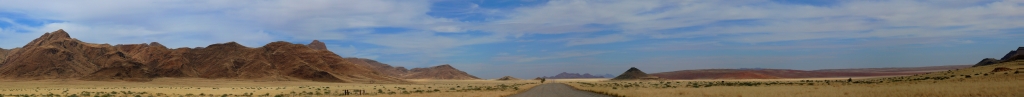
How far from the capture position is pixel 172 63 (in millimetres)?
129750

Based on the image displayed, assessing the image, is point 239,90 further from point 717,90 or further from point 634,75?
point 634,75

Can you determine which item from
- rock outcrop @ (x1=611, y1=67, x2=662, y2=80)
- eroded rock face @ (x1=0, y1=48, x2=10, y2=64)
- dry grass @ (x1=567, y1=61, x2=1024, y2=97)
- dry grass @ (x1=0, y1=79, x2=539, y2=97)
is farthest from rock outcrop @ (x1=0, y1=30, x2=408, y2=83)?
dry grass @ (x1=567, y1=61, x2=1024, y2=97)

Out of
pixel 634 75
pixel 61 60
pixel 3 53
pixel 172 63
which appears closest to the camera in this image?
pixel 61 60

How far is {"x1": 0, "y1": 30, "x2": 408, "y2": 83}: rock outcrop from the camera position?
117 m

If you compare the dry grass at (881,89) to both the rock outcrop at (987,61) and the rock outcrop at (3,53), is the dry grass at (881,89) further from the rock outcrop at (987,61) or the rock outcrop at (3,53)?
the rock outcrop at (3,53)

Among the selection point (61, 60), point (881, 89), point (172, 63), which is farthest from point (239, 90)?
point (172, 63)

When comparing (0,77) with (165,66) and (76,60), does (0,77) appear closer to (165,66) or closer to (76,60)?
(76,60)

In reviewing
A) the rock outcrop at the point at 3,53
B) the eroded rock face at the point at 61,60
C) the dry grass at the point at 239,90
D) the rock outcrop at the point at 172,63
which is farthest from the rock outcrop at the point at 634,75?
the rock outcrop at the point at 3,53

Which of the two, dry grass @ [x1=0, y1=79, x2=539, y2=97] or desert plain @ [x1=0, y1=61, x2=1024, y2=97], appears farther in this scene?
dry grass @ [x1=0, y1=79, x2=539, y2=97]

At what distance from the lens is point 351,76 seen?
468ft

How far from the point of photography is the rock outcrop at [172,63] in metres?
117

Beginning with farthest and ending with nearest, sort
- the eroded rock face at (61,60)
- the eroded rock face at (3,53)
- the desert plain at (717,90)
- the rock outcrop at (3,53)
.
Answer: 1. the eroded rock face at (3,53)
2. the rock outcrop at (3,53)
3. the eroded rock face at (61,60)
4. the desert plain at (717,90)

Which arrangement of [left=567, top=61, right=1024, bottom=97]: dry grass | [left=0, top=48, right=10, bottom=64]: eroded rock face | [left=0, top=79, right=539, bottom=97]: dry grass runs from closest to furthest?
[left=567, top=61, right=1024, bottom=97]: dry grass → [left=0, top=79, right=539, bottom=97]: dry grass → [left=0, top=48, right=10, bottom=64]: eroded rock face

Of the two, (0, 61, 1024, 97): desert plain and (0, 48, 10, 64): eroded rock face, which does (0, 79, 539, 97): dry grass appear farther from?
(0, 48, 10, 64): eroded rock face
